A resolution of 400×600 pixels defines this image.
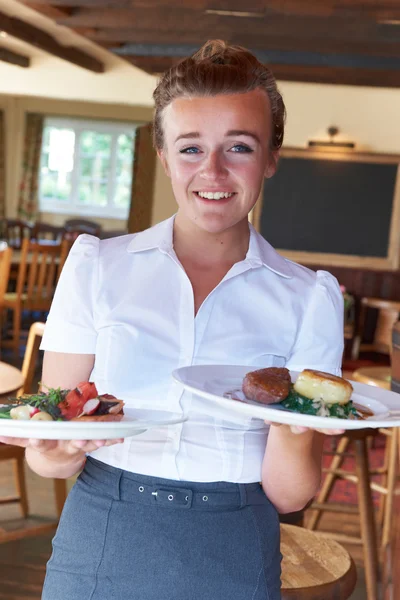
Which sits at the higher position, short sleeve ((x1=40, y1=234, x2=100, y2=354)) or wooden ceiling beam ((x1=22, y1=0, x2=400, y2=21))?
wooden ceiling beam ((x1=22, y1=0, x2=400, y2=21))

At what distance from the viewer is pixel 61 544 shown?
4.09ft

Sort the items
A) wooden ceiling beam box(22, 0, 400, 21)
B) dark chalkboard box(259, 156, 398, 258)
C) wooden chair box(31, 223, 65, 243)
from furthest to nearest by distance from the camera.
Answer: wooden chair box(31, 223, 65, 243) → dark chalkboard box(259, 156, 398, 258) → wooden ceiling beam box(22, 0, 400, 21)

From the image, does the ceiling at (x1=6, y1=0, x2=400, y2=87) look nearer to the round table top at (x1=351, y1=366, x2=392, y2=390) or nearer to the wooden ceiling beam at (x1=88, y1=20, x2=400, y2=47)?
the wooden ceiling beam at (x1=88, y1=20, x2=400, y2=47)

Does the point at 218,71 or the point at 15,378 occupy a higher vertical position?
the point at 218,71

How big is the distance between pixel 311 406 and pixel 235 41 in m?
6.18

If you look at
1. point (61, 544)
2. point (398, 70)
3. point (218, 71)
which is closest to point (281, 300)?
point (218, 71)

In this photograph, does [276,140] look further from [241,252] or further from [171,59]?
[171,59]

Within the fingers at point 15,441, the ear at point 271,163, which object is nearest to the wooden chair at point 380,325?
the ear at point 271,163

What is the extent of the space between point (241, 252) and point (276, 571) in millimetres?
530

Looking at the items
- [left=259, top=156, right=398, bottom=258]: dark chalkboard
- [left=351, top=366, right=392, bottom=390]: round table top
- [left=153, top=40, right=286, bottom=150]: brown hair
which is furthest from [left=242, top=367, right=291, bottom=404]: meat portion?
[left=259, top=156, right=398, bottom=258]: dark chalkboard

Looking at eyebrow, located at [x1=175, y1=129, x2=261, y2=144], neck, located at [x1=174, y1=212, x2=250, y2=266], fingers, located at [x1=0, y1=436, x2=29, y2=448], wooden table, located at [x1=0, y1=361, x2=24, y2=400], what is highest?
eyebrow, located at [x1=175, y1=129, x2=261, y2=144]

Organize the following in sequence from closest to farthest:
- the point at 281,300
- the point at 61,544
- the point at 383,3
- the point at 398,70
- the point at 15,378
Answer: the point at 61,544, the point at 281,300, the point at 15,378, the point at 383,3, the point at 398,70

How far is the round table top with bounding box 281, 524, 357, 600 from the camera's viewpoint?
5.94 ft

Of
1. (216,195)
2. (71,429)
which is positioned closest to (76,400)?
(71,429)
